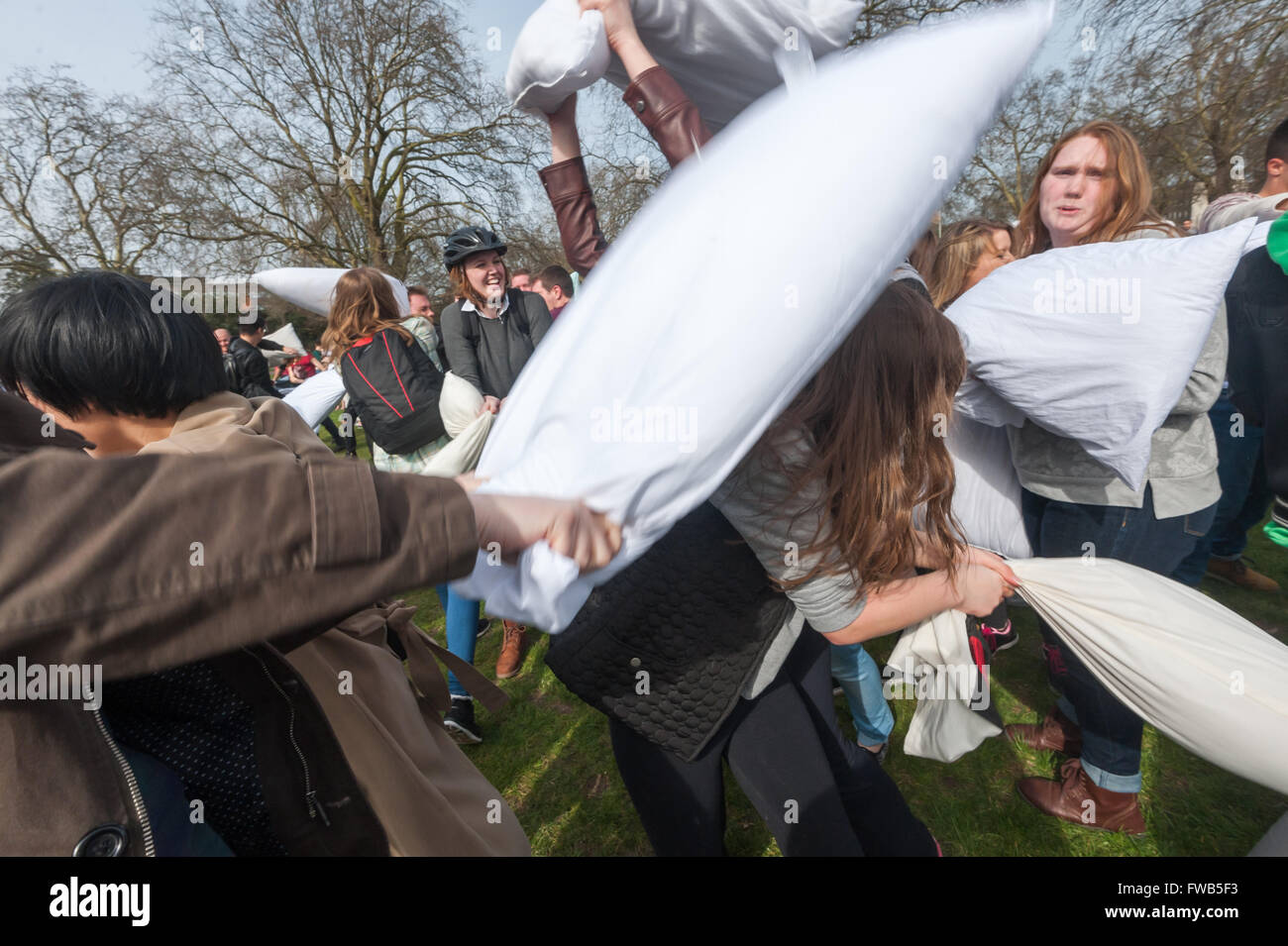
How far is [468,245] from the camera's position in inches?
139

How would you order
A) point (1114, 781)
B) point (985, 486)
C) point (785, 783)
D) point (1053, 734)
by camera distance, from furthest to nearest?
point (1053, 734), point (1114, 781), point (985, 486), point (785, 783)

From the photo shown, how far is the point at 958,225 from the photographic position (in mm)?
2414

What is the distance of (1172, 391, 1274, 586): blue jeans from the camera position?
254 cm

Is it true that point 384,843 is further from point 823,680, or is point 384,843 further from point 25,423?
point 823,680

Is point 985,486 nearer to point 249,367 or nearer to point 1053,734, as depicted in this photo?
point 1053,734

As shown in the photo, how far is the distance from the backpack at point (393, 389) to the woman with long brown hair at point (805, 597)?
76.3 inches

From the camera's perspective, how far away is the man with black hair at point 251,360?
4922 millimetres

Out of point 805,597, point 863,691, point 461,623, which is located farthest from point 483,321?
point 805,597

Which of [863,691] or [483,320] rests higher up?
[483,320]

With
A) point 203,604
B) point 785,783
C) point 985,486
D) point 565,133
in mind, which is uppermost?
point 565,133

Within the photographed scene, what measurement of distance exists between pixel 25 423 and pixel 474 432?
1.77 meters

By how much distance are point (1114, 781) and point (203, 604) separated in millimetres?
2626

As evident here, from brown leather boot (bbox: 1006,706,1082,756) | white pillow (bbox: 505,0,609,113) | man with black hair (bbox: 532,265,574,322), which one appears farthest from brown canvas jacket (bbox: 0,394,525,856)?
man with black hair (bbox: 532,265,574,322)

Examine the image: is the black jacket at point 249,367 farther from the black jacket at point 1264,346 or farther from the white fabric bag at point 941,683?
the black jacket at point 1264,346
